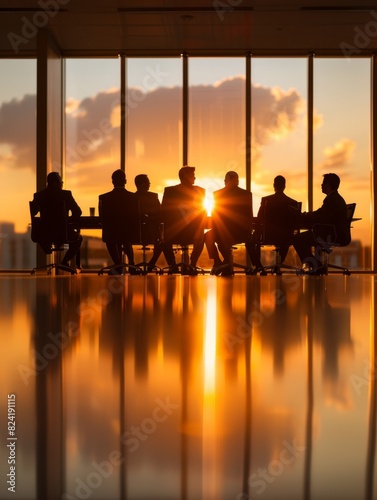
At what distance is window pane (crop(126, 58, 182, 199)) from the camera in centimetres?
1166

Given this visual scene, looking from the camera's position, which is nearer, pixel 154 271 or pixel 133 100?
pixel 154 271

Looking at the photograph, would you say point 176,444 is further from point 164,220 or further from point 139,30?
point 139,30

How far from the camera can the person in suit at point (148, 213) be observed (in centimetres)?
803

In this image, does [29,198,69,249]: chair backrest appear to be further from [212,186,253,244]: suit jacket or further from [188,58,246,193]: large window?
[188,58,246,193]: large window

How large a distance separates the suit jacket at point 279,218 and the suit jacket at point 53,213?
2.16 m

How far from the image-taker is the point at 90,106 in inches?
461

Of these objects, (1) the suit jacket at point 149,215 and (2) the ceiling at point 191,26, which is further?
(2) the ceiling at point 191,26

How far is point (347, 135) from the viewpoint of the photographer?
1164cm

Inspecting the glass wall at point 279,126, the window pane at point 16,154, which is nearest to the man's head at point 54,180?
the window pane at point 16,154

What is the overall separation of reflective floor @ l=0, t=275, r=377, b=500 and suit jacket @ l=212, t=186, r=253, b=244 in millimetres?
5908

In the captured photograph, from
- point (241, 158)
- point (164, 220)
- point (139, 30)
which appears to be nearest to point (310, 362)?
point (164, 220)

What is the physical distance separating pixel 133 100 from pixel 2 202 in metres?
2.77

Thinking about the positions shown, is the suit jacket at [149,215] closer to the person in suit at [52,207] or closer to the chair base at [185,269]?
the chair base at [185,269]

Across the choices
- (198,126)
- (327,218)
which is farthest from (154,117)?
(327,218)
